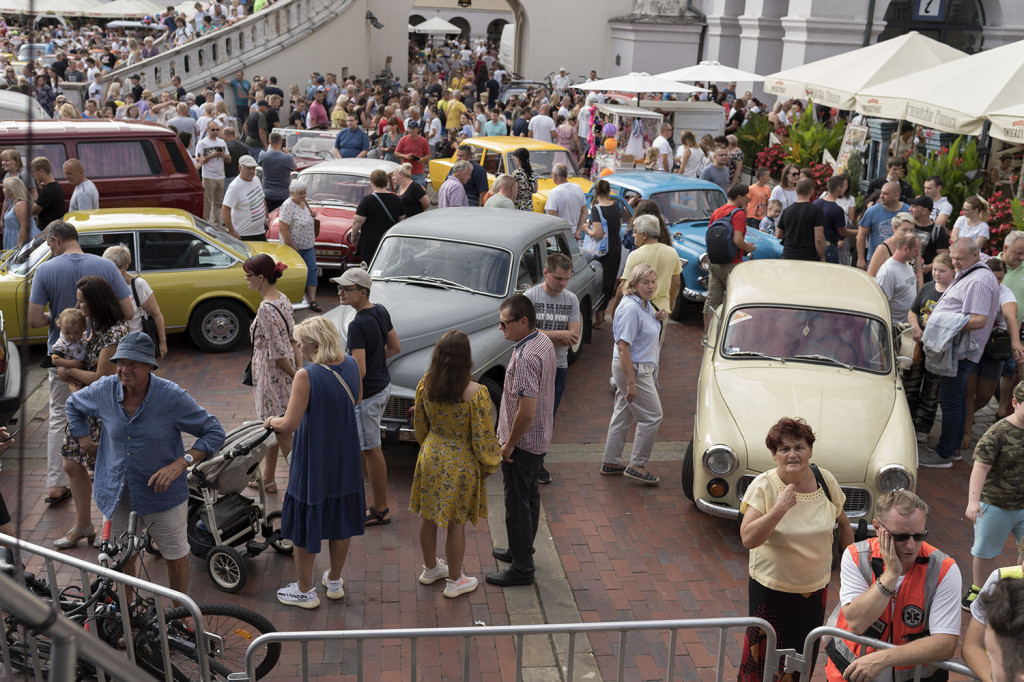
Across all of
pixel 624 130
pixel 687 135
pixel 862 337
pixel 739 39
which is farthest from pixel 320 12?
pixel 862 337

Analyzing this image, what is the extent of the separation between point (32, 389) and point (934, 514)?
26.6ft

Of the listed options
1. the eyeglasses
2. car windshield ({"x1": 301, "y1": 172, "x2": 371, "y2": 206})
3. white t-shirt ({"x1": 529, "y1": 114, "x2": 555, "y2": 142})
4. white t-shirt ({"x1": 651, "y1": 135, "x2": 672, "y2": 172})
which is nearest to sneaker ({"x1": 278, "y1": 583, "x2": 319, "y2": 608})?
the eyeglasses

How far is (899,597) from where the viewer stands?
392 cm

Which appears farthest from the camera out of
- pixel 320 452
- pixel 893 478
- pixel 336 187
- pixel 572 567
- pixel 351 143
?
pixel 351 143

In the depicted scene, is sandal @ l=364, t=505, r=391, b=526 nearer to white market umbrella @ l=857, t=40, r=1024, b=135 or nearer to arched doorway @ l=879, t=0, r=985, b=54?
white market umbrella @ l=857, t=40, r=1024, b=135

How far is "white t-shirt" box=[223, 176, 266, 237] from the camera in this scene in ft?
37.2

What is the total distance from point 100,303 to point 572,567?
352 cm

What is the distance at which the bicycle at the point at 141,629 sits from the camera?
430 centimetres

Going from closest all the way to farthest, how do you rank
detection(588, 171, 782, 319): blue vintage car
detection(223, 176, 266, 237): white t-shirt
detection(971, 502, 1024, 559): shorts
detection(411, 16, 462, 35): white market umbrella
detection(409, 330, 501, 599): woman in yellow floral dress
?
detection(409, 330, 501, 599): woman in yellow floral dress, detection(971, 502, 1024, 559): shorts, detection(223, 176, 266, 237): white t-shirt, detection(588, 171, 782, 319): blue vintage car, detection(411, 16, 462, 35): white market umbrella

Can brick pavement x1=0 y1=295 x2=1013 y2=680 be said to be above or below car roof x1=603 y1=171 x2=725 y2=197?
below

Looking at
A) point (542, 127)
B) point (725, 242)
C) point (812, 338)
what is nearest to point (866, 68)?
point (542, 127)

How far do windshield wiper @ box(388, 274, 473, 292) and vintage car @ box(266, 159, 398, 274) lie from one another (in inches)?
128

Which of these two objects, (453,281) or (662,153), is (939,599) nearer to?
(453,281)

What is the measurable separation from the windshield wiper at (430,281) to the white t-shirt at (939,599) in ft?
16.9
